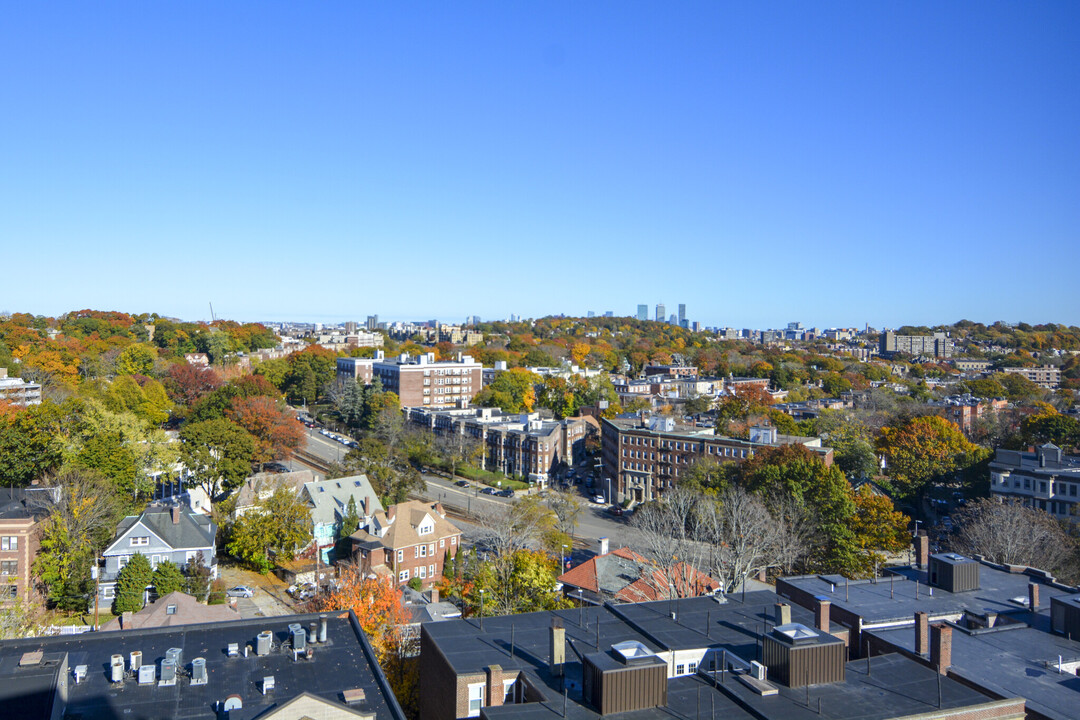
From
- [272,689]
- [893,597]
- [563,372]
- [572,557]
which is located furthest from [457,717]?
[563,372]

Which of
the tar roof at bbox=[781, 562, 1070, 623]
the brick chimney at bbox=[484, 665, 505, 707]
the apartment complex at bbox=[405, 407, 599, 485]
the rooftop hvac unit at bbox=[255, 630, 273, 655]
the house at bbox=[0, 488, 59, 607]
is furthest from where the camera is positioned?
the apartment complex at bbox=[405, 407, 599, 485]

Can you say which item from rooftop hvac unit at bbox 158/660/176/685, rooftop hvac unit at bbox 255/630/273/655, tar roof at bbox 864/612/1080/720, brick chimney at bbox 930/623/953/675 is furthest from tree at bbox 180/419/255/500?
brick chimney at bbox 930/623/953/675

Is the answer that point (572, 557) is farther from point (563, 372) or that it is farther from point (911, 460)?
point (563, 372)

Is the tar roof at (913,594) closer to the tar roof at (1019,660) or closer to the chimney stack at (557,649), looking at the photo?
the tar roof at (1019,660)

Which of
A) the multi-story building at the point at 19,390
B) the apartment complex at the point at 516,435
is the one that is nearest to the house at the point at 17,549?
the apartment complex at the point at 516,435

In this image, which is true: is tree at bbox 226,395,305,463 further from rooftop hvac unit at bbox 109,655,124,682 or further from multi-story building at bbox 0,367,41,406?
rooftop hvac unit at bbox 109,655,124,682

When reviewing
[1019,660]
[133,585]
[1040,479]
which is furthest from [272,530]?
[1040,479]
